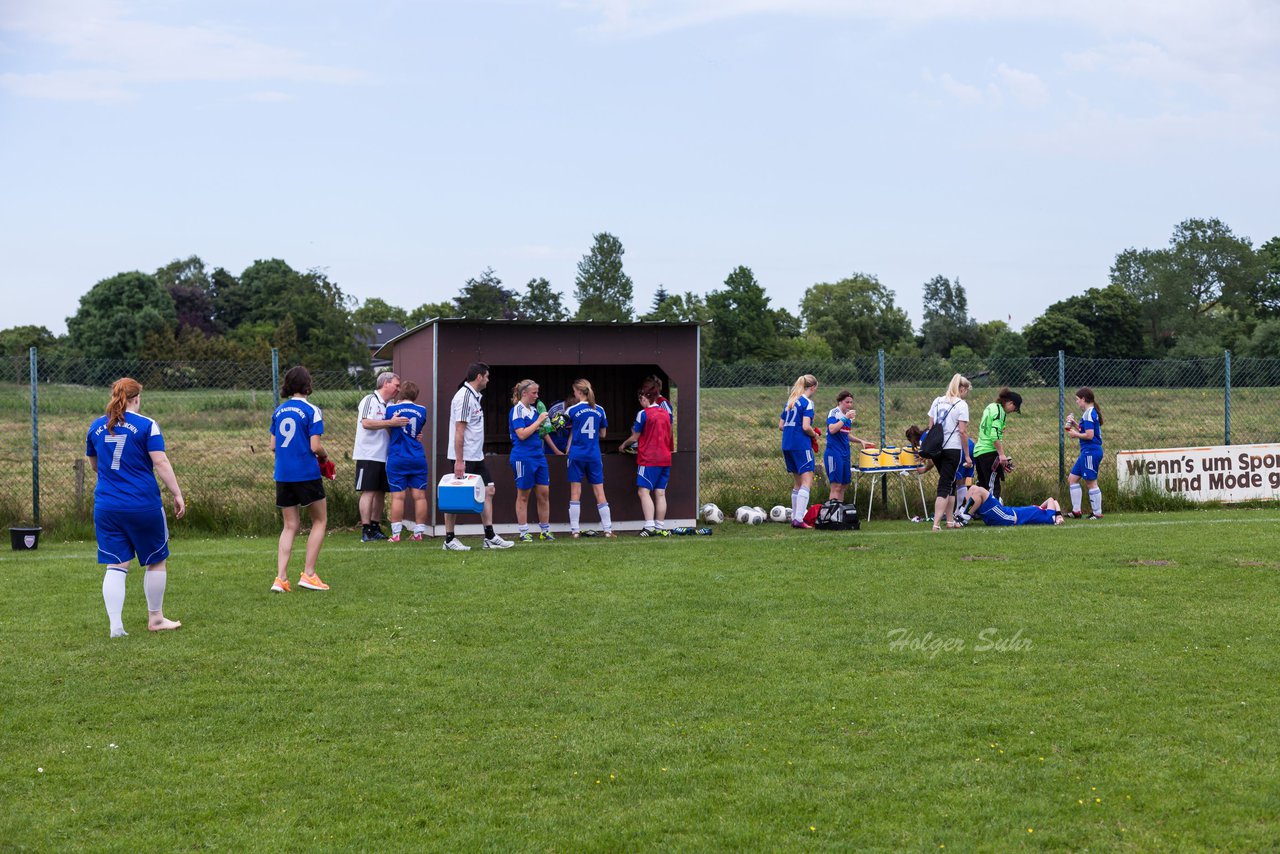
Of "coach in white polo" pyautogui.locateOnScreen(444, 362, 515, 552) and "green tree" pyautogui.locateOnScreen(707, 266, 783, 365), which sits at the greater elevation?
"green tree" pyautogui.locateOnScreen(707, 266, 783, 365)

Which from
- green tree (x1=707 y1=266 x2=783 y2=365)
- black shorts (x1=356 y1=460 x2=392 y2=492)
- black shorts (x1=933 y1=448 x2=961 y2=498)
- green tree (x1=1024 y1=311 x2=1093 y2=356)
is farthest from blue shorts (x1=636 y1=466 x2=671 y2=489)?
green tree (x1=707 y1=266 x2=783 y2=365)

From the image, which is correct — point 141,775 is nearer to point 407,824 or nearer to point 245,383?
point 407,824

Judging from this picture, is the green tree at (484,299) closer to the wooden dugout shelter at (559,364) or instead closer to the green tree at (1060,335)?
the green tree at (1060,335)

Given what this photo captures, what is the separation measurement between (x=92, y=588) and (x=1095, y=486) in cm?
1106

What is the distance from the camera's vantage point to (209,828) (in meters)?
4.31

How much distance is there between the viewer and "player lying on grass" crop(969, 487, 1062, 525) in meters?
13.6

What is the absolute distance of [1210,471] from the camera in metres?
15.7

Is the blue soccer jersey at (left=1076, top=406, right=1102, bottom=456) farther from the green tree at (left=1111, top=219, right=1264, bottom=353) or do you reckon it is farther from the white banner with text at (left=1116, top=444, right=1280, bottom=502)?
the green tree at (left=1111, top=219, right=1264, bottom=353)

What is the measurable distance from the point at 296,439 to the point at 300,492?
0.40 meters

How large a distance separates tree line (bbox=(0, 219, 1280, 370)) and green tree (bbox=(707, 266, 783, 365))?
0.09m

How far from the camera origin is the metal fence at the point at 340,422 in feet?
44.5

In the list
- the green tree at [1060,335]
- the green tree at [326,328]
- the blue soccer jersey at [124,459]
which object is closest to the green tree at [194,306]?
the green tree at [326,328]

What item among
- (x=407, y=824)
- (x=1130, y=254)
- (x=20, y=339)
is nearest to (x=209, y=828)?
(x=407, y=824)

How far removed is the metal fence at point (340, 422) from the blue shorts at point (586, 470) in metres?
2.58
